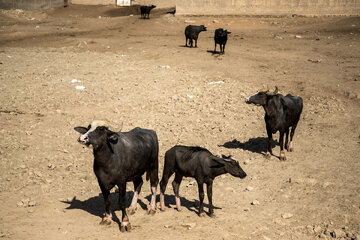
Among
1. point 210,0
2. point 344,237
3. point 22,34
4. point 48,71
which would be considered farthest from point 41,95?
point 210,0

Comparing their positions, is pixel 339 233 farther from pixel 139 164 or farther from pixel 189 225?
pixel 139 164

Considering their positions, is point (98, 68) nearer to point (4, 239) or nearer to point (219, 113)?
point (219, 113)

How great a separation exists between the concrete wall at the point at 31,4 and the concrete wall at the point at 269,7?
54.0 ft

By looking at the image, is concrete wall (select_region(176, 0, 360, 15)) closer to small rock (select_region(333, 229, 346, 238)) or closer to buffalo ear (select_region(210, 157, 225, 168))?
buffalo ear (select_region(210, 157, 225, 168))

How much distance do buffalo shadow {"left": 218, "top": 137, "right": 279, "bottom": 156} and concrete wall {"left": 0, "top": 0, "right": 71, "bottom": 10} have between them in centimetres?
3844

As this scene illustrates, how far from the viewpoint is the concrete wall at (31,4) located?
1775 inches

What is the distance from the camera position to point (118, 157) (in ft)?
26.7

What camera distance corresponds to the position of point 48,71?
20.1m

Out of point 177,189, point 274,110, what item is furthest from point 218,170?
point 274,110

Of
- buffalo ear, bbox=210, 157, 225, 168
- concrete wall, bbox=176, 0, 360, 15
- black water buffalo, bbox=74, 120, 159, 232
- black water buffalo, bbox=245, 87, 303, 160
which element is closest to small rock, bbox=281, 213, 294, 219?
buffalo ear, bbox=210, 157, 225, 168

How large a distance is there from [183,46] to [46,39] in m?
9.55

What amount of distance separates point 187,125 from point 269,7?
950 inches

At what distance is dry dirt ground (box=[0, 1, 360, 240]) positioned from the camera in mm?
8609

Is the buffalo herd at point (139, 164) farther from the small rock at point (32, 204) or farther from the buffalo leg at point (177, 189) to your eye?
the small rock at point (32, 204)
